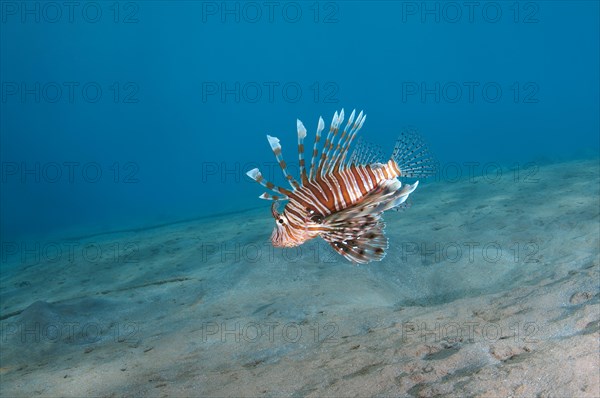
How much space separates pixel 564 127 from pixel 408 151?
224ft

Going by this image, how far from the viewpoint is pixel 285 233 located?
2859 mm

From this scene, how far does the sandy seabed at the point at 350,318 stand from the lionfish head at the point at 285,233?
3.59 feet

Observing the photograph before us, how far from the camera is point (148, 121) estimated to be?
112 meters

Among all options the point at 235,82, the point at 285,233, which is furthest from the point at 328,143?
the point at 235,82

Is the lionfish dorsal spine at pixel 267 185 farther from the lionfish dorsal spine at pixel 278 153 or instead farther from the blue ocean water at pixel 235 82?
the blue ocean water at pixel 235 82

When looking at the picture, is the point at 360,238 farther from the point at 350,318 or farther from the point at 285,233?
the point at 350,318

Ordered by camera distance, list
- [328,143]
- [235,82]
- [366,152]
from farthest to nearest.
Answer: [235,82]
[366,152]
[328,143]

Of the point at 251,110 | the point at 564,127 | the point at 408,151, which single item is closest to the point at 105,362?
the point at 408,151

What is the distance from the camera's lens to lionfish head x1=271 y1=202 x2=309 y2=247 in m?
2.81

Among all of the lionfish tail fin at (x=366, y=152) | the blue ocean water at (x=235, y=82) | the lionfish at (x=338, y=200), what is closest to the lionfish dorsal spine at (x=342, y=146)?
the lionfish at (x=338, y=200)

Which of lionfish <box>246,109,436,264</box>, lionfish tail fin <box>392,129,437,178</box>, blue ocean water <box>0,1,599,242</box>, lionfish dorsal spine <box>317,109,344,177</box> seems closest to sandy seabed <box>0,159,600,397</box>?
lionfish <box>246,109,436,264</box>

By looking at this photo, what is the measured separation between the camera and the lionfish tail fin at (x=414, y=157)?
11.9 ft

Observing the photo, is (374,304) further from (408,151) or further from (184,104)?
(184,104)

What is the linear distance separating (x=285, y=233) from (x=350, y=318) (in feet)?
6.83
